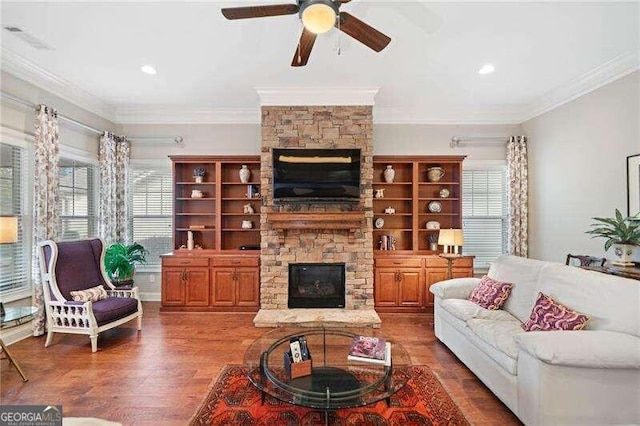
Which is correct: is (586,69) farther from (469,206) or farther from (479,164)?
(469,206)

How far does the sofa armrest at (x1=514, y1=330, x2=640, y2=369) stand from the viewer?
1919mm

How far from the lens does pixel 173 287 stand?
4.76 meters

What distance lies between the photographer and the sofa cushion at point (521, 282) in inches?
115

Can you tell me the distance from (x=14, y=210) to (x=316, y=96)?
4064 millimetres

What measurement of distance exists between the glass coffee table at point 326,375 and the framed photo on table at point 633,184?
3.15 m

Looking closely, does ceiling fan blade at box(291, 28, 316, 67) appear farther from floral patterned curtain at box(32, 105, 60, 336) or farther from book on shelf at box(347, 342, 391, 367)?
floral patterned curtain at box(32, 105, 60, 336)

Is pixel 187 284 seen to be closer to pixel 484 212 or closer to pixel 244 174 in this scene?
pixel 244 174

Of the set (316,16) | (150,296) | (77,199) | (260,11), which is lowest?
(150,296)

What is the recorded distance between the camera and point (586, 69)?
3.76 metres

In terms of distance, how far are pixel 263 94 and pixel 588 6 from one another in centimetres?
366

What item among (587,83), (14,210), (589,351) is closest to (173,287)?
(14,210)

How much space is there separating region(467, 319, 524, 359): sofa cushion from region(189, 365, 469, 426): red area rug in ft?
1.94

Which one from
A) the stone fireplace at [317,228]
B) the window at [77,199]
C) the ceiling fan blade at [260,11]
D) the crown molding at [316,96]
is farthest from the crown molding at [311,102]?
the ceiling fan blade at [260,11]

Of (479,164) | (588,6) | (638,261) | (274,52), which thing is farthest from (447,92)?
(638,261)
